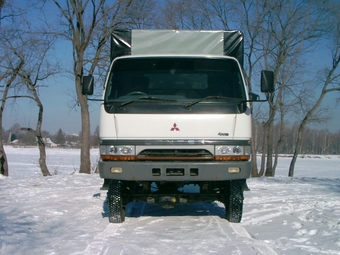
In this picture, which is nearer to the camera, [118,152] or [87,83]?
[118,152]

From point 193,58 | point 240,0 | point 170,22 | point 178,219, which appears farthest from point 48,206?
point 240,0

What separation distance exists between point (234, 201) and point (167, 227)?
3.95 feet

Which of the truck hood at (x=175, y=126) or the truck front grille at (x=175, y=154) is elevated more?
the truck hood at (x=175, y=126)

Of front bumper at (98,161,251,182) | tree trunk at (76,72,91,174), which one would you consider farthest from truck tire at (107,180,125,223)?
tree trunk at (76,72,91,174)

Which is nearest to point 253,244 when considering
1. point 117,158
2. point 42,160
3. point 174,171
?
point 174,171

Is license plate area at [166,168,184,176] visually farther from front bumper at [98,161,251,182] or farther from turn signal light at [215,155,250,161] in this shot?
turn signal light at [215,155,250,161]

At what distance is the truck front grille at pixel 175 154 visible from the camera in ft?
19.4

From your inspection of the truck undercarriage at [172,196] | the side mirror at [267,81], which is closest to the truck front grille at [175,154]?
the truck undercarriage at [172,196]

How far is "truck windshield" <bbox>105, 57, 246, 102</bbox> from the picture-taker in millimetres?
6270

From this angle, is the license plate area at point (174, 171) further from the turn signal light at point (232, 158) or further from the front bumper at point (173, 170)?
the turn signal light at point (232, 158)

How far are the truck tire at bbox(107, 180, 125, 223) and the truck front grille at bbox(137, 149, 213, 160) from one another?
0.78 metres

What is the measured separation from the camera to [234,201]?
21.2 ft

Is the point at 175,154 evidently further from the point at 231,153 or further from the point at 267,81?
the point at 267,81

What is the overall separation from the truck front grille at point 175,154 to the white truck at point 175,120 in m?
0.02
